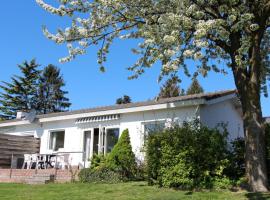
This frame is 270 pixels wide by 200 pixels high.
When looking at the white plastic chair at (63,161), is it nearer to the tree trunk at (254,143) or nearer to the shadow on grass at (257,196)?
the tree trunk at (254,143)

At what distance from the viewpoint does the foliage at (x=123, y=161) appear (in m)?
15.7

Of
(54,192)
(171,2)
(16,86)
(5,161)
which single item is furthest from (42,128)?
(16,86)

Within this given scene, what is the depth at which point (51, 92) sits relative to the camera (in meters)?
60.1

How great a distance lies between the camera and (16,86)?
181 feet

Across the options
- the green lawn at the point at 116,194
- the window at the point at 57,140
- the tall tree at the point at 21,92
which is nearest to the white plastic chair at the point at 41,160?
the window at the point at 57,140

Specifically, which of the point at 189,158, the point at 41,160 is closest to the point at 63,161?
the point at 41,160

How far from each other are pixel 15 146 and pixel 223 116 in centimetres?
1301

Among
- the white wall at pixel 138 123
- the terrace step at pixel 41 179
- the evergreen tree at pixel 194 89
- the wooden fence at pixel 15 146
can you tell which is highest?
the evergreen tree at pixel 194 89

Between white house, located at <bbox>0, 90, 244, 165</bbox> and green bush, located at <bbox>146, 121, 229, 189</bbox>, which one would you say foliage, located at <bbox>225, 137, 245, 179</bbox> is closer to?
green bush, located at <bbox>146, 121, 229, 189</bbox>

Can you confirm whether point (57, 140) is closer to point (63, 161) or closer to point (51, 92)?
point (63, 161)

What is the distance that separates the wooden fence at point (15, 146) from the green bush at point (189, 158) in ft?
41.4

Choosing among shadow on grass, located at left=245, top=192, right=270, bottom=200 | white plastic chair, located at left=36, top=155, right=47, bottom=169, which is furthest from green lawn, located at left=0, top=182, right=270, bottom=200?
white plastic chair, located at left=36, top=155, right=47, bottom=169

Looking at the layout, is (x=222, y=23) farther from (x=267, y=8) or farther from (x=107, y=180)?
(x=107, y=180)

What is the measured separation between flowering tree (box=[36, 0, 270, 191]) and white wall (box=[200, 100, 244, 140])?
13.8 ft
